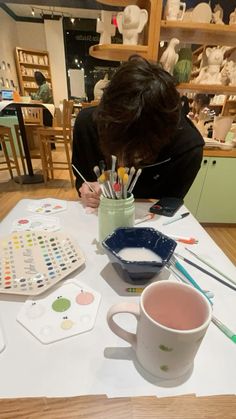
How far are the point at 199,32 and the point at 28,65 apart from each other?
456cm

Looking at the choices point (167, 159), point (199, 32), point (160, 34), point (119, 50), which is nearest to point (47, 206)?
point (167, 159)

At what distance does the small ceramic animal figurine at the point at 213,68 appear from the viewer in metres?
1.49

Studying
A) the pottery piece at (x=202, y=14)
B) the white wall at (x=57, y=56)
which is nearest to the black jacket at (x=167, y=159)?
the pottery piece at (x=202, y=14)

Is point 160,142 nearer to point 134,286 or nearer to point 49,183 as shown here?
point 134,286

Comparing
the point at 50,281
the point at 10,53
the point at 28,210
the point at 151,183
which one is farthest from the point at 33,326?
the point at 10,53

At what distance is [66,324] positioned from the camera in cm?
35

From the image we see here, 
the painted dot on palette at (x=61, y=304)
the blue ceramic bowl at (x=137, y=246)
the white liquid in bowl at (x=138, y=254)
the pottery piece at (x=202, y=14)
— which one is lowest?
the painted dot on palette at (x=61, y=304)

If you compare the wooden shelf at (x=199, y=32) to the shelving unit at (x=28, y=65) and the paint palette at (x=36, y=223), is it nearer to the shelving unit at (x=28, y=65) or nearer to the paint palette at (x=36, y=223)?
the paint palette at (x=36, y=223)

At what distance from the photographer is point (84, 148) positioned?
3.22ft

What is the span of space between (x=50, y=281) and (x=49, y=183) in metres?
2.41

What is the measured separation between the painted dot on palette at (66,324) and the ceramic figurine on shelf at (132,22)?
148cm

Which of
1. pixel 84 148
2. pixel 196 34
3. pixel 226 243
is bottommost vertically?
pixel 226 243

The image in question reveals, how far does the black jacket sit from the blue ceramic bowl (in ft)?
1.46

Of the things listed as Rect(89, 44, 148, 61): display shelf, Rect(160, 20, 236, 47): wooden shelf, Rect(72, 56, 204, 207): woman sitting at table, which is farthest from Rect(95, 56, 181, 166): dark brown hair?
Rect(160, 20, 236, 47): wooden shelf
